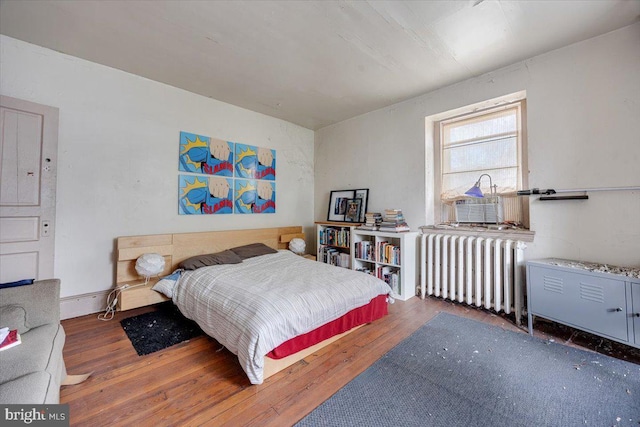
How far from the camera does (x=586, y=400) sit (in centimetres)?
146

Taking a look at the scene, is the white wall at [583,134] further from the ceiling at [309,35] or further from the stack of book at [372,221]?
the stack of book at [372,221]

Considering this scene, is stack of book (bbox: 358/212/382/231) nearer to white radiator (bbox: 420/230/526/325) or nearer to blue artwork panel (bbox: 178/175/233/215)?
white radiator (bbox: 420/230/526/325)

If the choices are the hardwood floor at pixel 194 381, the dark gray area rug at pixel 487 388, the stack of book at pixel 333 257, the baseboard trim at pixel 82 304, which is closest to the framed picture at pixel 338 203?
the stack of book at pixel 333 257

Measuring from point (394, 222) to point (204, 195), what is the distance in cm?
251

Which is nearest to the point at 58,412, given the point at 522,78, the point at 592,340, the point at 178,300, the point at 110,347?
the point at 110,347

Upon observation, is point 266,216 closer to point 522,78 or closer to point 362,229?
point 362,229

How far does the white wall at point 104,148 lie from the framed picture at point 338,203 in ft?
5.96

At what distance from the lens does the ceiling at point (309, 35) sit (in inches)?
73.7

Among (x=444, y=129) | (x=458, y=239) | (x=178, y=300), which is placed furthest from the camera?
(x=444, y=129)

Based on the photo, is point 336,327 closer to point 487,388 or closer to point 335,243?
point 487,388

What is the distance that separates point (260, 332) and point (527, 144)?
3.07 metres

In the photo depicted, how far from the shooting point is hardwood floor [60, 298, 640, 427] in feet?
4.52

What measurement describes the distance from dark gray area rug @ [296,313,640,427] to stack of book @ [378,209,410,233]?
1.41m

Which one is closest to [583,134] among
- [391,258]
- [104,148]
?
[391,258]
